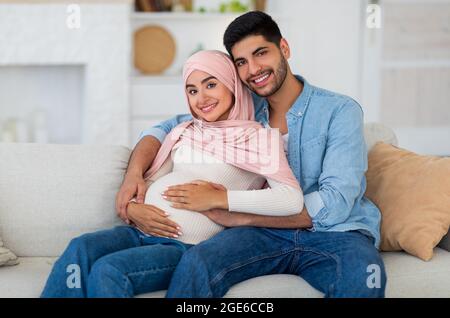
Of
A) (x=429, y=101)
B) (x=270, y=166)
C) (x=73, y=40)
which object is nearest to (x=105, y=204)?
(x=270, y=166)

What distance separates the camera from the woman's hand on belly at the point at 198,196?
6.14 ft

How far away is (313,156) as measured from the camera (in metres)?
1.99

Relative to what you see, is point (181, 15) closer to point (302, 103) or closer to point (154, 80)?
Answer: point (154, 80)

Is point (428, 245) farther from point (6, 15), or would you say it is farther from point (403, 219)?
point (6, 15)

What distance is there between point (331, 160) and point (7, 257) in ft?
3.01

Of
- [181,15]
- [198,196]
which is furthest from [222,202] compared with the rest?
[181,15]

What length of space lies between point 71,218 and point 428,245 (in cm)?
101

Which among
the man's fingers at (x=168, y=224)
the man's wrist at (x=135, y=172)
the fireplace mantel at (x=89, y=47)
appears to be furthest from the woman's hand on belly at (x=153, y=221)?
the fireplace mantel at (x=89, y=47)

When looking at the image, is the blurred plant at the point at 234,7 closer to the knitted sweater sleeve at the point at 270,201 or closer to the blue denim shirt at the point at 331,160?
the blue denim shirt at the point at 331,160

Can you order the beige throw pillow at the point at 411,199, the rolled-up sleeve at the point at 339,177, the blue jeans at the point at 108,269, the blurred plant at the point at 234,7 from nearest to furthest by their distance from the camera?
1. the blue jeans at the point at 108,269
2. the rolled-up sleeve at the point at 339,177
3. the beige throw pillow at the point at 411,199
4. the blurred plant at the point at 234,7

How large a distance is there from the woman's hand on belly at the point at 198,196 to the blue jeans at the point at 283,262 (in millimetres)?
82

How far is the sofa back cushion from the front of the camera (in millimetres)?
2092

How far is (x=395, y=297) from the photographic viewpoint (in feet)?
6.00
